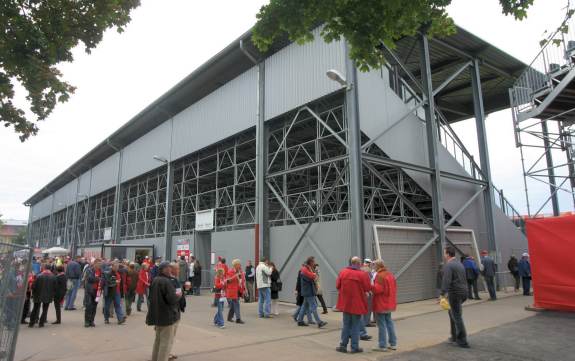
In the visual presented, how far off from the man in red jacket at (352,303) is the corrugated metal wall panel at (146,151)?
63.6 feet

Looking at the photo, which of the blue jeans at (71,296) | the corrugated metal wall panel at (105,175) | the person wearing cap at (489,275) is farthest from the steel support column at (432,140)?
the corrugated metal wall panel at (105,175)

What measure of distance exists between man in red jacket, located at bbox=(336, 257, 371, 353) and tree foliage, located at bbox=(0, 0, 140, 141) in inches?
255

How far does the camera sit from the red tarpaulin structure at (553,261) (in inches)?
404

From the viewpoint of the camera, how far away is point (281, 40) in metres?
16.3

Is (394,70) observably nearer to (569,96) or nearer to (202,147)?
(569,96)

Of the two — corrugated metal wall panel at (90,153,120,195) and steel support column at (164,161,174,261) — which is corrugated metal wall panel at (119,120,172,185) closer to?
steel support column at (164,161,174,261)

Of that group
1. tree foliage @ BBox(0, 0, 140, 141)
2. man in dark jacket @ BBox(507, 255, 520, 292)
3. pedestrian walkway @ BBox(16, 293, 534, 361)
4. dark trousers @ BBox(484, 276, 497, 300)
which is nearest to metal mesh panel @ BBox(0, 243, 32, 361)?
pedestrian walkway @ BBox(16, 293, 534, 361)

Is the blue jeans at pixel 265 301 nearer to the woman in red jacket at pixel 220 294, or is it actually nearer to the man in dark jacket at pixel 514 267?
the woman in red jacket at pixel 220 294

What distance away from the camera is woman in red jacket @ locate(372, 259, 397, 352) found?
7125mm

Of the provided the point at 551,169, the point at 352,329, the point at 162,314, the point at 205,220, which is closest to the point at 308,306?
the point at 352,329

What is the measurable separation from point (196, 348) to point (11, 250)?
3.76 m

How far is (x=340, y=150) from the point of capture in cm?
1883

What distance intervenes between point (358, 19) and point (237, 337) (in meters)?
6.55

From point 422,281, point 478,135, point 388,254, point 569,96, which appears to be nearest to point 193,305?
point 388,254
